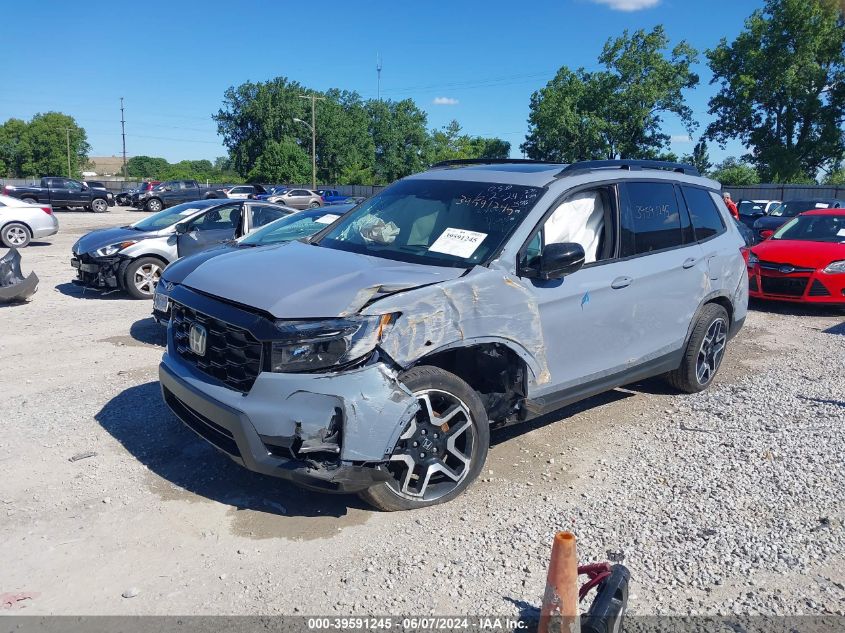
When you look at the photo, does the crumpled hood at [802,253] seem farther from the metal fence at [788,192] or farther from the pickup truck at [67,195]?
the pickup truck at [67,195]

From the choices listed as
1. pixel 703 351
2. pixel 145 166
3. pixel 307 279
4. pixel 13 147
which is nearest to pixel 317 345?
pixel 307 279

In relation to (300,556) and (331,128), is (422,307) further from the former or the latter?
(331,128)

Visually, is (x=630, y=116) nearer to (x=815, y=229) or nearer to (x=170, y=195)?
(x=170, y=195)

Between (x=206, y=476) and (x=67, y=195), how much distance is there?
36.0 meters

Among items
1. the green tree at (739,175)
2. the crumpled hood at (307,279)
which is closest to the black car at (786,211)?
the crumpled hood at (307,279)

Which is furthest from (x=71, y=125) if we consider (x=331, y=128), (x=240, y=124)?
(x=331, y=128)

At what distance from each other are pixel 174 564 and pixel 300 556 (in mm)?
610

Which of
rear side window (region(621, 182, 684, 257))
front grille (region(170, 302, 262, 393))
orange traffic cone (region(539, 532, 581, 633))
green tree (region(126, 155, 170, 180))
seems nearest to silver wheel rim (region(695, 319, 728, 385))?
rear side window (region(621, 182, 684, 257))

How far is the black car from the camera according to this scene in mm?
18142

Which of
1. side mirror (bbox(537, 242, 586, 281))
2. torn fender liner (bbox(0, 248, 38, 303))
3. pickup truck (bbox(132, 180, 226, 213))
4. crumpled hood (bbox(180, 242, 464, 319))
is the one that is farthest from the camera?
pickup truck (bbox(132, 180, 226, 213))

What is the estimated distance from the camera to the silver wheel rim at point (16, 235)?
17.7 m

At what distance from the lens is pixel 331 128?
7700 centimetres

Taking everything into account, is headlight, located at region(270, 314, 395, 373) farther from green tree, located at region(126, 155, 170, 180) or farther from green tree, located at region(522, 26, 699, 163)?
green tree, located at region(126, 155, 170, 180)

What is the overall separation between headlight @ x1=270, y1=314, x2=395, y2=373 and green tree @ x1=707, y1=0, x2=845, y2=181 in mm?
56855
